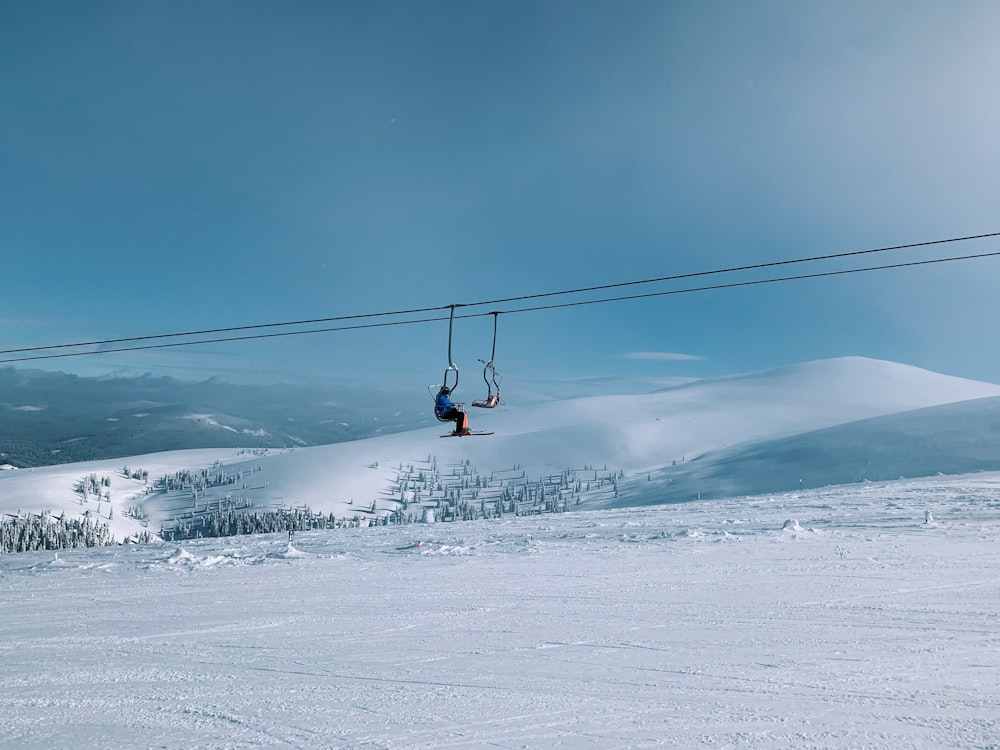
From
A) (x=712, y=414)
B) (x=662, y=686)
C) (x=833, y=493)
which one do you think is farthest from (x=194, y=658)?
(x=712, y=414)

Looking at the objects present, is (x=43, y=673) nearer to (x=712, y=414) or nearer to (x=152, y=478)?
(x=712, y=414)

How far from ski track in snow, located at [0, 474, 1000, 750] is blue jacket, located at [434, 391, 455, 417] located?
12.5 feet

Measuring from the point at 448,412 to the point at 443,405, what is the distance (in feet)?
0.69

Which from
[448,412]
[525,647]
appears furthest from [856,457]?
[525,647]

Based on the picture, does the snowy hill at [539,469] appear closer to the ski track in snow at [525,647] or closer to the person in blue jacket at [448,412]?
the ski track in snow at [525,647]

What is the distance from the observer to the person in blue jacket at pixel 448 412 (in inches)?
509

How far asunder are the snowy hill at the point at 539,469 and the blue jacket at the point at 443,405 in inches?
2947

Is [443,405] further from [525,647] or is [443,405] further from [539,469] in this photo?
[539,469]

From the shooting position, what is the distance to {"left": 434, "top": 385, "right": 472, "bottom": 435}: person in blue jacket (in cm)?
1292

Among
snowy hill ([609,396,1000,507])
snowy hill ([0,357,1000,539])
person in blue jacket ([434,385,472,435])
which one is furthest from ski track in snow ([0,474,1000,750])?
snowy hill ([0,357,1000,539])

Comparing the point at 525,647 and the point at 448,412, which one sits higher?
the point at 448,412

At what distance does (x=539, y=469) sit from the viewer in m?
165

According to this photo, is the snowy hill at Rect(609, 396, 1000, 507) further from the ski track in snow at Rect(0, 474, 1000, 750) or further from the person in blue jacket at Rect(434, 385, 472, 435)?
the person in blue jacket at Rect(434, 385, 472, 435)

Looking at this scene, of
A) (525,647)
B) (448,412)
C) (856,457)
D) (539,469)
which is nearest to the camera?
(525,647)
